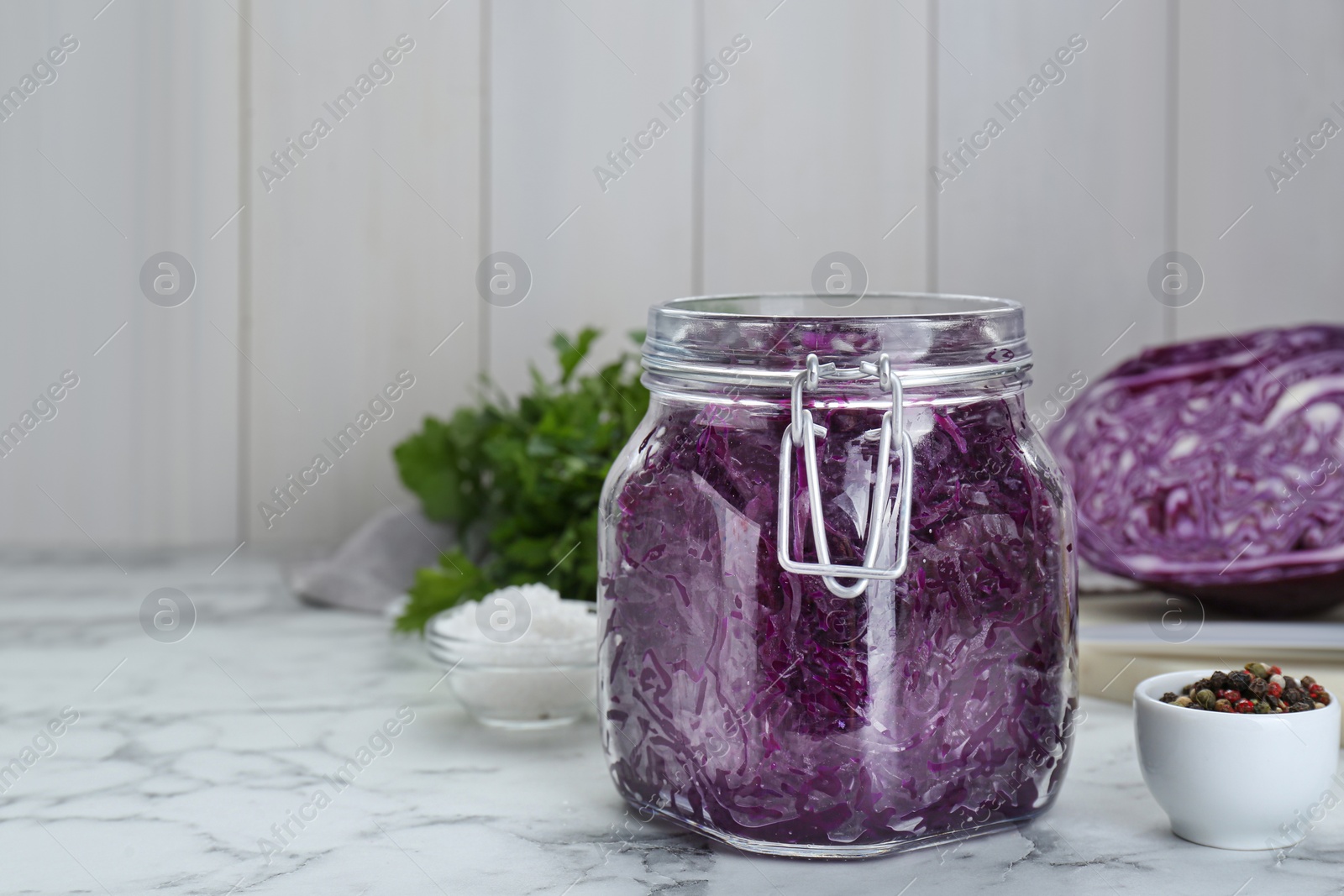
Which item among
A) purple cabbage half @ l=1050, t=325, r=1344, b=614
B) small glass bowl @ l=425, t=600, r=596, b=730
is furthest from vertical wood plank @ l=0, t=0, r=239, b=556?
purple cabbage half @ l=1050, t=325, r=1344, b=614

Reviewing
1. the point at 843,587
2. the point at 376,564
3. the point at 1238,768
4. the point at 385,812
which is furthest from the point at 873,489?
the point at 376,564

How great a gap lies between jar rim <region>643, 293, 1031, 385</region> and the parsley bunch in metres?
0.44

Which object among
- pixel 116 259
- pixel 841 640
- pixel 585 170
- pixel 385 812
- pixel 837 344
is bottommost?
pixel 385 812

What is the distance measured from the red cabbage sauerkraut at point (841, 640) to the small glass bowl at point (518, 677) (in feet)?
0.64

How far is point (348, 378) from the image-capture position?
1487mm

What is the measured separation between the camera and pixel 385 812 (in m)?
0.74

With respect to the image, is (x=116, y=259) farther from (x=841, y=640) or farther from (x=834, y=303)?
(x=841, y=640)

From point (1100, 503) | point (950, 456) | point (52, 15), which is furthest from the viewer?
point (52, 15)

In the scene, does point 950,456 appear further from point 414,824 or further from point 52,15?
point 52,15

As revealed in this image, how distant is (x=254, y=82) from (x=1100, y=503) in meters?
1.04

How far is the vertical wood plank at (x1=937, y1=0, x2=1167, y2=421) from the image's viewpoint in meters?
1.46

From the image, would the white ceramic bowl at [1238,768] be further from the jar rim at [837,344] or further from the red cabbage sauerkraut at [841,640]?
the jar rim at [837,344]

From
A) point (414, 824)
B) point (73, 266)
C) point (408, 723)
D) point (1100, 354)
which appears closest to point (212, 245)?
point (73, 266)

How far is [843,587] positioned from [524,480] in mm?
578
